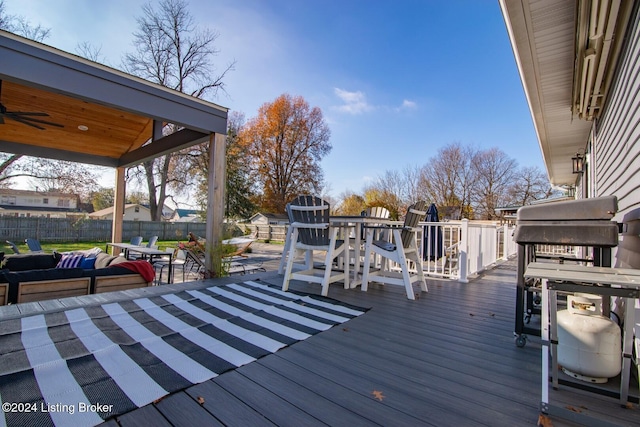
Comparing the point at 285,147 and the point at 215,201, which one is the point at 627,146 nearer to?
the point at 215,201

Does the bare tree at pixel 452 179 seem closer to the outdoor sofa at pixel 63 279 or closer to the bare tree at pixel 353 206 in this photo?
the bare tree at pixel 353 206

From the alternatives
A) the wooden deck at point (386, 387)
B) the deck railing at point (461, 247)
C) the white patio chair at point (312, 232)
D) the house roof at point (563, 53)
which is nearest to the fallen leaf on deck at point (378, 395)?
the wooden deck at point (386, 387)

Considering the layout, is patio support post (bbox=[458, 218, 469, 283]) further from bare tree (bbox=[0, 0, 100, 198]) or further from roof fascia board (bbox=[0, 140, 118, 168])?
bare tree (bbox=[0, 0, 100, 198])

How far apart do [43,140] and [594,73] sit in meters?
9.77

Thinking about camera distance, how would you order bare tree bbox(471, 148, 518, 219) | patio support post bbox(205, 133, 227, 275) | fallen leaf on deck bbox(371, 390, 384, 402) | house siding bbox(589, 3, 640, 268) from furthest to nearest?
bare tree bbox(471, 148, 518, 219)
patio support post bbox(205, 133, 227, 275)
house siding bbox(589, 3, 640, 268)
fallen leaf on deck bbox(371, 390, 384, 402)

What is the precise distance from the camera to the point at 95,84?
336 cm

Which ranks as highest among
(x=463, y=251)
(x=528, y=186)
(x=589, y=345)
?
(x=528, y=186)

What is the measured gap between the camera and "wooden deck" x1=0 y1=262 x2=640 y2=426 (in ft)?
4.32

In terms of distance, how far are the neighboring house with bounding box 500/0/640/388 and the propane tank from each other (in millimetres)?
287

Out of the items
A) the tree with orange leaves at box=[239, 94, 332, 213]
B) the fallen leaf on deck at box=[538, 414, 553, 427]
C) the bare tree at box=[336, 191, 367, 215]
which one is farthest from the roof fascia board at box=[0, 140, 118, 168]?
the tree with orange leaves at box=[239, 94, 332, 213]

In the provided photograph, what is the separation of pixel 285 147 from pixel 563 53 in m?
22.0

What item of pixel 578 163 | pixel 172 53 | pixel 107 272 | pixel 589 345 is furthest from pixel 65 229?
pixel 578 163

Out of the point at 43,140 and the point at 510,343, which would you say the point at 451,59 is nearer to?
the point at 510,343

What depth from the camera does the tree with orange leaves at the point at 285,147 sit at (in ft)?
78.2
